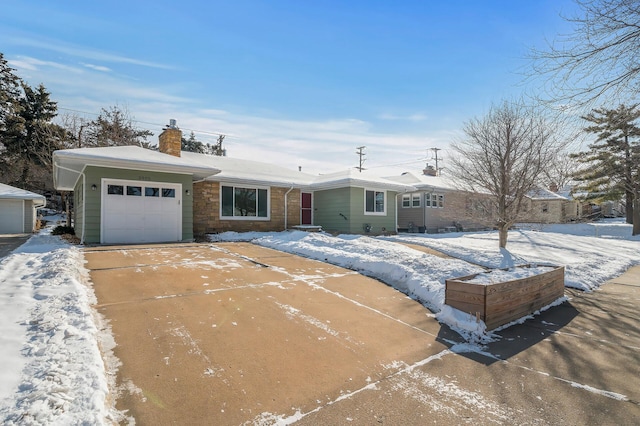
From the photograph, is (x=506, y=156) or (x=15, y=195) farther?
(x=15, y=195)

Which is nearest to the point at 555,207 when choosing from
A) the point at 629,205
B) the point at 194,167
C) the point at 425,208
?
the point at 629,205

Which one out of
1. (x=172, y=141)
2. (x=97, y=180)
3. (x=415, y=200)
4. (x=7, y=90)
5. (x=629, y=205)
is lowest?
(x=629, y=205)

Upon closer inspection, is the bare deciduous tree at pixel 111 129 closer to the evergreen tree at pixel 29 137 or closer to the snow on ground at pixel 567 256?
the evergreen tree at pixel 29 137

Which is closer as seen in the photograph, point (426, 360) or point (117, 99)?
point (426, 360)

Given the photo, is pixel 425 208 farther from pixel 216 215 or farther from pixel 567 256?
pixel 216 215

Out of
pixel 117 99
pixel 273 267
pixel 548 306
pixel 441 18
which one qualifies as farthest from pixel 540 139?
pixel 117 99

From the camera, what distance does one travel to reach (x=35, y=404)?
1986 mm

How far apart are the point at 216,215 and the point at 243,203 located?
132 cm

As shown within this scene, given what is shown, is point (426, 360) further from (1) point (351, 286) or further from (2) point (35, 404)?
(2) point (35, 404)

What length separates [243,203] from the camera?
45.5 ft

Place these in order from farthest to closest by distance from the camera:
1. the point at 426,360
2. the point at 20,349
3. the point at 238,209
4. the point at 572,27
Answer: the point at 238,209, the point at 572,27, the point at 426,360, the point at 20,349

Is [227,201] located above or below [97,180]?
below

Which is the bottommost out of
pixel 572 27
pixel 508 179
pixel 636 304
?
pixel 636 304

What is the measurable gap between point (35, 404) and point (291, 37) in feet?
31.6
